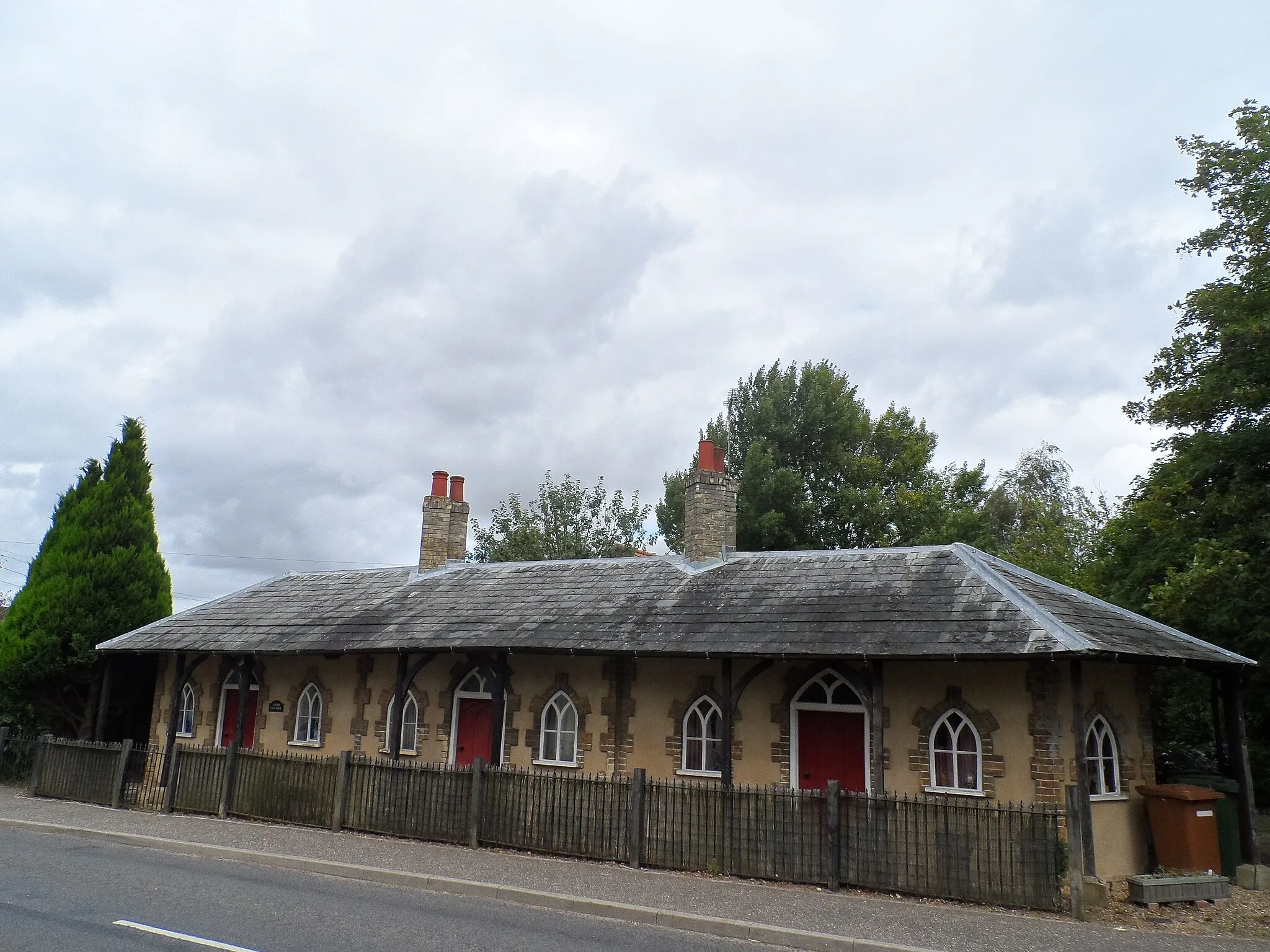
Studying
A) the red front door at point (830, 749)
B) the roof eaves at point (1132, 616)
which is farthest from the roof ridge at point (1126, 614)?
the red front door at point (830, 749)

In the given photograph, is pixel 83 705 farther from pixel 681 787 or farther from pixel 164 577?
pixel 681 787

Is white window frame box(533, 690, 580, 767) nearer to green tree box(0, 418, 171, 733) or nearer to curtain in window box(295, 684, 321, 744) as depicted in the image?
curtain in window box(295, 684, 321, 744)

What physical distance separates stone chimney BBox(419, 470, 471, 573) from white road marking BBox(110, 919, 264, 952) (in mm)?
12550

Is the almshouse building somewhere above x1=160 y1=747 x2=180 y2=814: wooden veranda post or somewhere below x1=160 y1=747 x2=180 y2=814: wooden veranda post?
above

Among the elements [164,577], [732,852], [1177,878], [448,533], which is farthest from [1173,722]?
[164,577]

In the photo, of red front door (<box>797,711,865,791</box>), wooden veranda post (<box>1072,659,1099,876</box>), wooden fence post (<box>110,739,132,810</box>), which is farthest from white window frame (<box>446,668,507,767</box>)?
wooden veranda post (<box>1072,659,1099,876</box>)

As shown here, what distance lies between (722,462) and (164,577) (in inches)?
552

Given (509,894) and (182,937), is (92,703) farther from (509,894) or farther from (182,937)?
(182,937)

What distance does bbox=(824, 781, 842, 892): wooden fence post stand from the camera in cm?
1108

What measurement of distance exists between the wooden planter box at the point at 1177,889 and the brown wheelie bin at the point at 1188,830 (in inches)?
30.0

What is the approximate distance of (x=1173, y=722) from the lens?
21625 millimetres

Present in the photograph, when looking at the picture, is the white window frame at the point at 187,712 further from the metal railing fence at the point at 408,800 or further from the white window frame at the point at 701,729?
the white window frame at the point at 701,729

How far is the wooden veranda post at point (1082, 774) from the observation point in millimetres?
10453

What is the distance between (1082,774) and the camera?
10.7 metres
